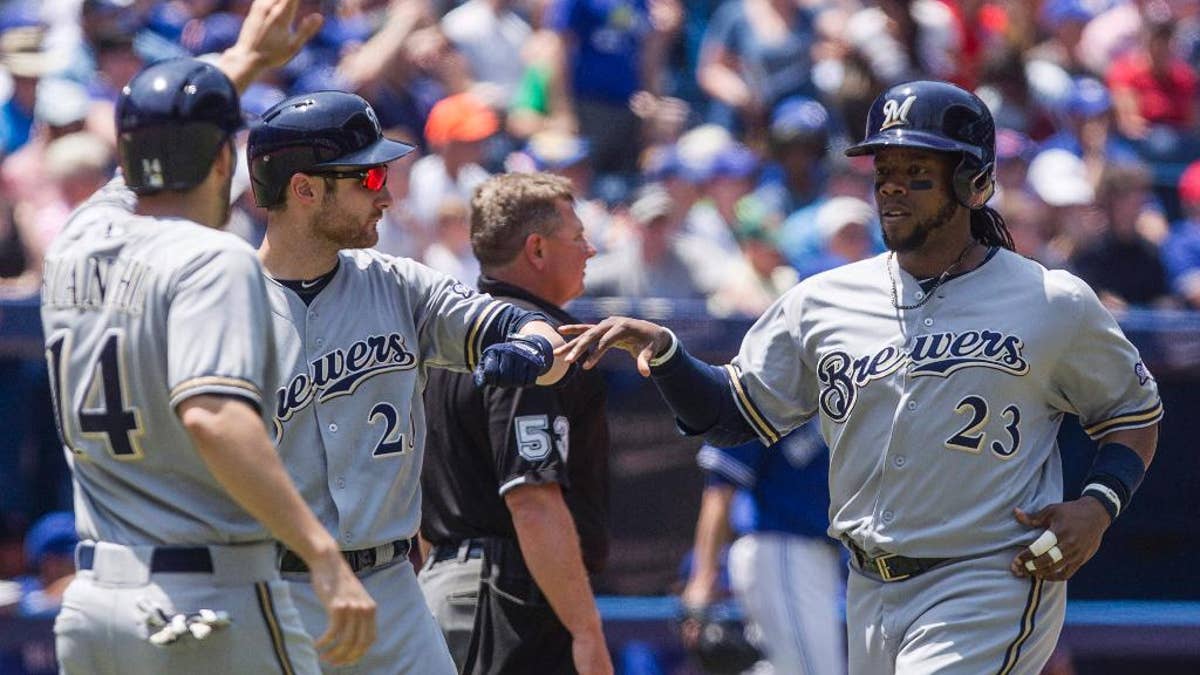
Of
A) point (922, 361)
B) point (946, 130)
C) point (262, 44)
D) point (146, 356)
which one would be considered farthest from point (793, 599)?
point (146, 356)

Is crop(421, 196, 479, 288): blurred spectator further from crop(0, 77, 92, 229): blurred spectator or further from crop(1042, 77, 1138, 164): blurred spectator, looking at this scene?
crop(1042, 77, 1138, 164): blurred spectator

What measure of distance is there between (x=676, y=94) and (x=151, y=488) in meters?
8.44

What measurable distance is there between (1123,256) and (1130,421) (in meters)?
5.22

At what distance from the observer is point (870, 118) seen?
4793mm

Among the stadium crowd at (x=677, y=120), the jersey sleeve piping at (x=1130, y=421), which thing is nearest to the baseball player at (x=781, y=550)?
the stadium crowd at (x=677, y=120)


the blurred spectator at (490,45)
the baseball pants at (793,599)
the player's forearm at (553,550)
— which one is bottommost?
the baseball pants at (793,599)

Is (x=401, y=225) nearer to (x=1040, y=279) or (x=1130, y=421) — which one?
(x=1040, y=279)

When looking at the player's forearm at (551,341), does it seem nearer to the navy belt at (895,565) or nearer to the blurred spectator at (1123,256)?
the navy belt at (895,565)

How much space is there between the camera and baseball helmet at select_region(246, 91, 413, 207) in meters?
4.54

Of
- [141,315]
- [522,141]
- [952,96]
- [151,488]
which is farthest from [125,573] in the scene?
[522,141]

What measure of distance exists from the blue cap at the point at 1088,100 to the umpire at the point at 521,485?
6839 mm

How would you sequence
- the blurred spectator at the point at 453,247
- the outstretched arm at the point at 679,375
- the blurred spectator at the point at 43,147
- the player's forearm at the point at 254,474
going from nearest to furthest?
the player's forearm at the point at 254,474 < the outstretched arm at the point at 679,375 < the blurred spectator at the point at 453,247 < the blurred spectator at the point at 43,147

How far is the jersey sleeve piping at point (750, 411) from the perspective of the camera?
16.0 ft

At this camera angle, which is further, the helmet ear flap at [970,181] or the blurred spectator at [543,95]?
the blurred spectator at [543,95]
